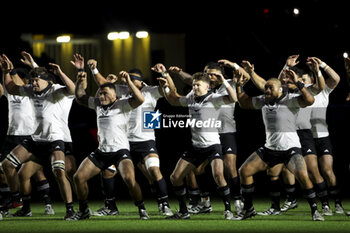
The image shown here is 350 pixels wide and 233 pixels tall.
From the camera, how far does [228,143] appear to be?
45.1 feet

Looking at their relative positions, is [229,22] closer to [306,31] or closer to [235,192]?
[306,31]

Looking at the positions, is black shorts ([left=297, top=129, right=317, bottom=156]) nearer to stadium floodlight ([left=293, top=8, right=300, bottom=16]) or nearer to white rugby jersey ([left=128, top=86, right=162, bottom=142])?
white rugby jersey ([left=128, top=86, right=162, bottom=142])

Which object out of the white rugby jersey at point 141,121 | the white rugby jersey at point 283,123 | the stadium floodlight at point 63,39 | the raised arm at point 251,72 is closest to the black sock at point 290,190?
the white rugby jersey at point 283,123

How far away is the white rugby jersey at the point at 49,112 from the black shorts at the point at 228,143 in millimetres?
2521

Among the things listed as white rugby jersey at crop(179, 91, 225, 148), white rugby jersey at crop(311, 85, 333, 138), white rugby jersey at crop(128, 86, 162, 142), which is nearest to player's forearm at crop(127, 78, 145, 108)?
white rugby jersey at crop(179, 91, 225, 148)

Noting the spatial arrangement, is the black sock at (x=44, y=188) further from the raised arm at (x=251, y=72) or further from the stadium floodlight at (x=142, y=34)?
the stadium floodlight at (x=142, y=34)

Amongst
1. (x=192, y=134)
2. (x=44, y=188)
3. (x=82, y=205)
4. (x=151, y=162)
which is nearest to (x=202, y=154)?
(x=192, y=134)

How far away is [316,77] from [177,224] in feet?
9.68

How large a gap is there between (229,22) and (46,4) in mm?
4398

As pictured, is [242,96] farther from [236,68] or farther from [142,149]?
[142,149]

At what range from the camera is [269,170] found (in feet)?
43.0

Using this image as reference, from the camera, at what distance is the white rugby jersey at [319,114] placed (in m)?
13.5

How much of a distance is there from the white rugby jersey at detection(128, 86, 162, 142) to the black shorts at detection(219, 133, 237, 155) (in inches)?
44.5

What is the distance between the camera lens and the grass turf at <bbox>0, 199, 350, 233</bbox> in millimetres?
11312
